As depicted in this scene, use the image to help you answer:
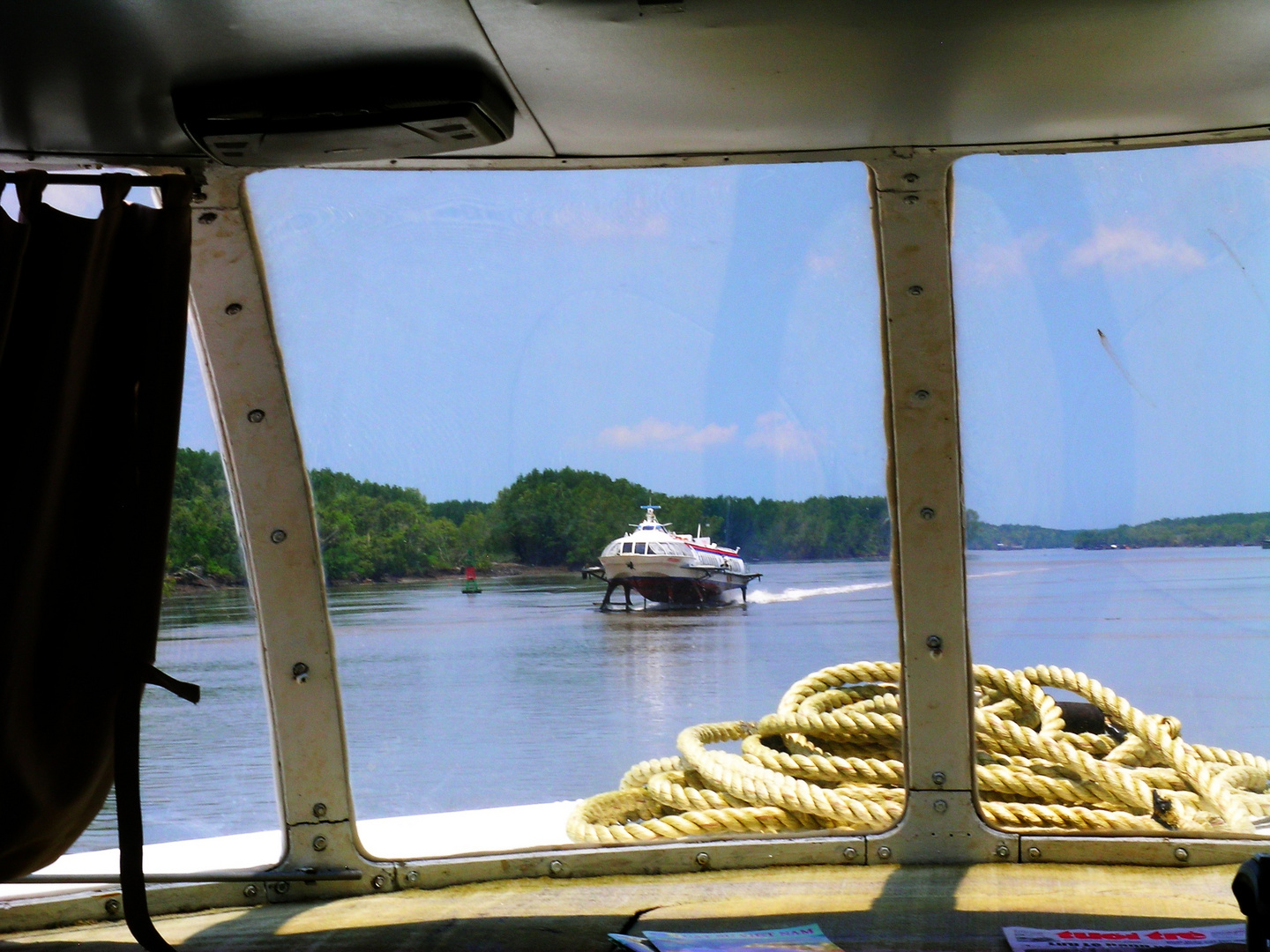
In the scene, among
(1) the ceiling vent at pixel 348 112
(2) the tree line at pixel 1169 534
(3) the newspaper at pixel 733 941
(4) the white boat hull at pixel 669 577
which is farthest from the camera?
(4) the white boat hull at pixel 669 577

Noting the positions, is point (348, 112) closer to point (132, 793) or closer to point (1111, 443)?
point (132, 793)

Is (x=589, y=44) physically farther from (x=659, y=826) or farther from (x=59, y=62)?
(x=659, y=826)

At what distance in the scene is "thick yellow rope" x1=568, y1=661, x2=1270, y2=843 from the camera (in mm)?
2545

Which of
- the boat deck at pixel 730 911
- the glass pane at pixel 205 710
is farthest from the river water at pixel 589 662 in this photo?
the boat deck at pixel 730 911

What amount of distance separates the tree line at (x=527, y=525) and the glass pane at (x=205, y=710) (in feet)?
0.05

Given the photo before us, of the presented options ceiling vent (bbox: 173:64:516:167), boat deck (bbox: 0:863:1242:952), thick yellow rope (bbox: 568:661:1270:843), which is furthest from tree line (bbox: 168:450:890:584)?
ceiling vent (bbox: 173:64:516:167)

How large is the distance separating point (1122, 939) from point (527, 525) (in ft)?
5.37

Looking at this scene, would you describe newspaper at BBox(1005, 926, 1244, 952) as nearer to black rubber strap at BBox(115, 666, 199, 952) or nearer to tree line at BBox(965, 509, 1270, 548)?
tree line at BBox(965, 509, 1270, 548)

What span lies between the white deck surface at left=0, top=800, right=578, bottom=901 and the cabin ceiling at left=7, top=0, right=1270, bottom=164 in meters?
1.49

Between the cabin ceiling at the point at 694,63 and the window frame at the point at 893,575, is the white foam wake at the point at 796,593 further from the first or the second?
the cabin ceiling at the point at 694,63

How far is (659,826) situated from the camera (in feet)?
8.70

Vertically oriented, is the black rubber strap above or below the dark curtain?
below

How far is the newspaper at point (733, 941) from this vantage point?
1992 millimetres

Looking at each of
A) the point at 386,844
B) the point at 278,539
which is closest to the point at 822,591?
the point at 386,844
